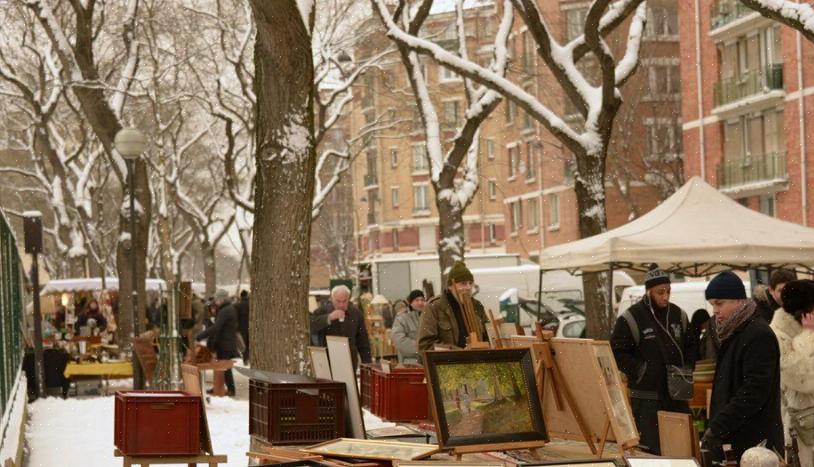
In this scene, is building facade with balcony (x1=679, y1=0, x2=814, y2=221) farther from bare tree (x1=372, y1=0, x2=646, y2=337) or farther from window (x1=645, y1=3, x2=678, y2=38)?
bare tree (x1=372, y1=0, x2=646, y2=337)

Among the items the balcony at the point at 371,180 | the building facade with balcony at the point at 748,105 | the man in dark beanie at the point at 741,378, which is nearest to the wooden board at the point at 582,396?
the man in dark beanie at the point at 741,378

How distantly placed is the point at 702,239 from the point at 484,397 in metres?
10.5

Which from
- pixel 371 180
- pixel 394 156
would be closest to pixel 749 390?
pixel 394 156

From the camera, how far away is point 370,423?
1742 centimetres

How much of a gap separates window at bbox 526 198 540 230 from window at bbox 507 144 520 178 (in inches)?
95.1

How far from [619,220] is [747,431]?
56883mm

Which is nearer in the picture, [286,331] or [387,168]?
[286,331]

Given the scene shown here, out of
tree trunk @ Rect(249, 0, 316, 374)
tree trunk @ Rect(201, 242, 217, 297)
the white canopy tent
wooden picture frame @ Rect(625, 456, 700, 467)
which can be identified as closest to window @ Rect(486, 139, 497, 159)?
tree trunk @ Rect(201, 242, 217, 297)

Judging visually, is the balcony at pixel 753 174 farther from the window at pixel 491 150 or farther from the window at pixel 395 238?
the window at pixel 395 238

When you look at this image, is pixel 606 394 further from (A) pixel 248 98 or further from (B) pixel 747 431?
(A) pixel 248 98

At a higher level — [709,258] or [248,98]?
[248,98]

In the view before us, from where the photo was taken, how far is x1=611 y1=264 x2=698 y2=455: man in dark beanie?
1069 cm

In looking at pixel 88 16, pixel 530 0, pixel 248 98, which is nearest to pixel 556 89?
pixel 248 98

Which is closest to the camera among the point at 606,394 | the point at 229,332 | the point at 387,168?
the point at 606,394
